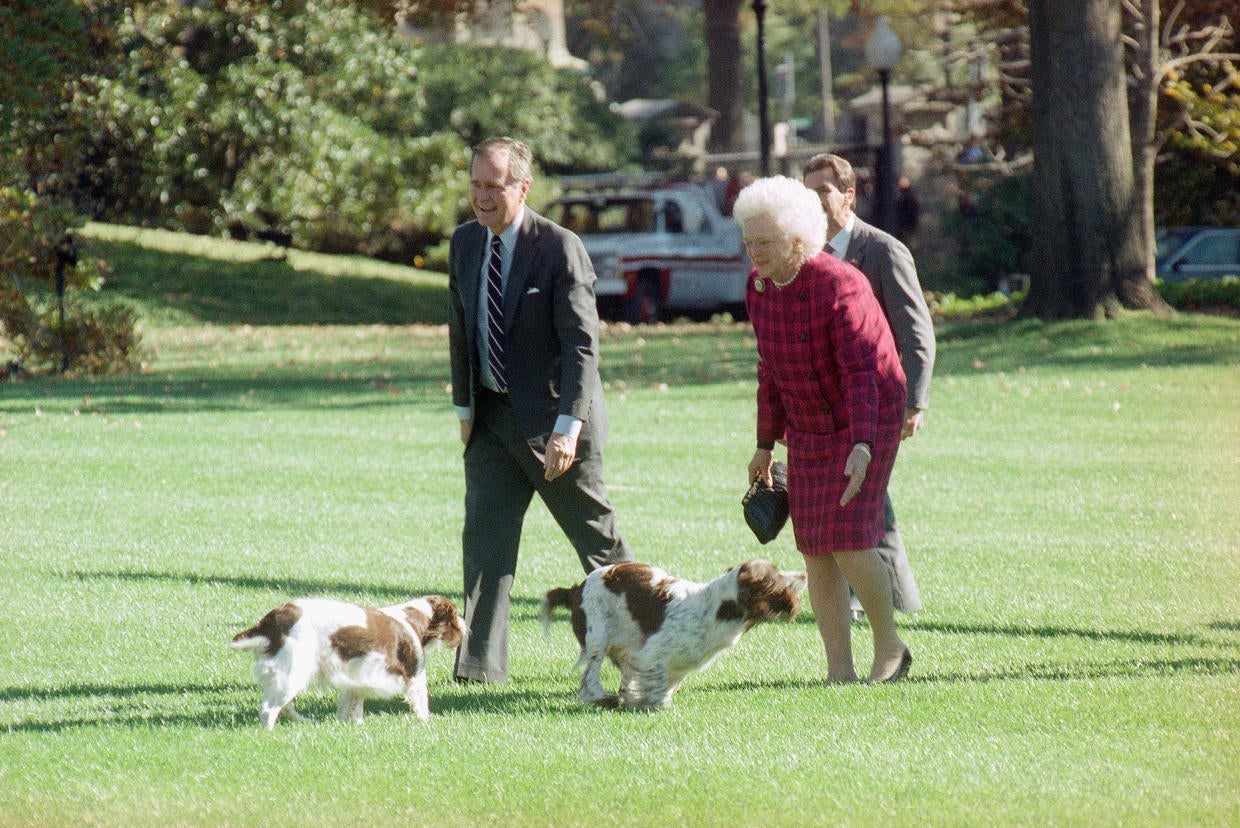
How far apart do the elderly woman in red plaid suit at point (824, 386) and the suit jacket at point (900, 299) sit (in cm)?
90

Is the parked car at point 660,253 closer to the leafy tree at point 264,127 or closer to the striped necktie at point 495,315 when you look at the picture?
the leafy tree at point 264,127

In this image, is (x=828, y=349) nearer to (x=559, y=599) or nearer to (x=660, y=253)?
(x=559, y=599)

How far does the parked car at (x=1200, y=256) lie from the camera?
25625 millimetres

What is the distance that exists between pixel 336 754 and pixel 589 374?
1.68m

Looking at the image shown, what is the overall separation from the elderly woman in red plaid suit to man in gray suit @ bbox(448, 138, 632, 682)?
0.68 meters

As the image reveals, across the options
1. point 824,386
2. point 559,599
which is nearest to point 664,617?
point 559,599

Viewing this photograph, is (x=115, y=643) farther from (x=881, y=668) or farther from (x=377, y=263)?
(x=377, y=263)

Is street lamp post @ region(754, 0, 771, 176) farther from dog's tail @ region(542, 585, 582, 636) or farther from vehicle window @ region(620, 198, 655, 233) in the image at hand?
dog's tail @ region(542, 585, 582, 636)

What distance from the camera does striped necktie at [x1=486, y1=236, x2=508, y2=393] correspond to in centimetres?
586

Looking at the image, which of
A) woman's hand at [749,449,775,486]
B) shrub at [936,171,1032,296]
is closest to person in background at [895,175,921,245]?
shrub at [936,171,1032,296]

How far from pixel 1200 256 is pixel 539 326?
22399mm

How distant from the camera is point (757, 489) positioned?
593cm

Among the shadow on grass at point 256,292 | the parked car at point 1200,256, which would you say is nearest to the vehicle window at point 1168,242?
the parked car at point 1200,256

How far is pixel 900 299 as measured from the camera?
21.5 feet
